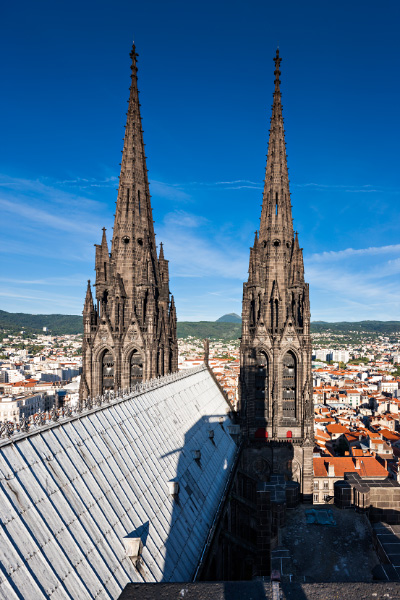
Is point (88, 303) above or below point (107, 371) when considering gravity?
above

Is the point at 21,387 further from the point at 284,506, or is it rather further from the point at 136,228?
the point at 284,506

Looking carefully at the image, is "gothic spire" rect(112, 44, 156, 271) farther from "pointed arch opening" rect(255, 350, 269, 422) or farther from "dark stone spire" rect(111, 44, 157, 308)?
"pointed arch opening" rect(255, 350, 269, 422)

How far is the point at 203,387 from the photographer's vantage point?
34562mm

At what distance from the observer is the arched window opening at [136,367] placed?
34.1m

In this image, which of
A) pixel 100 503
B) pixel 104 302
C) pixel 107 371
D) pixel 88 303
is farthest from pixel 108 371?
pixel 100 503

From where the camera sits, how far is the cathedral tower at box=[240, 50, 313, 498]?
34.4 meters

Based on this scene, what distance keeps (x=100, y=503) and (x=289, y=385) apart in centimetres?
2453

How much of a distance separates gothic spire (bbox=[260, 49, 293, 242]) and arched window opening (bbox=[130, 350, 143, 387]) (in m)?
14.4

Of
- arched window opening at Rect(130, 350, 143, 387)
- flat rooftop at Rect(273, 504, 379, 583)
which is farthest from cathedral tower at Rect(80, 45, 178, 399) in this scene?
flat rooftop at Rect(273, 504, 379, 583)

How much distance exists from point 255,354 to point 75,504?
24.6 m

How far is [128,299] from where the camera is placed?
113 feet

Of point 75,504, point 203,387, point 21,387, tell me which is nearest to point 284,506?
point 75,504

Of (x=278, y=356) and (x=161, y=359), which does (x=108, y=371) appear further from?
(x=278, y=356)

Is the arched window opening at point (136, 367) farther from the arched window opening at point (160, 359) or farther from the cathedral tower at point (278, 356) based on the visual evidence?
the cathedral tower at point (278, 356)
